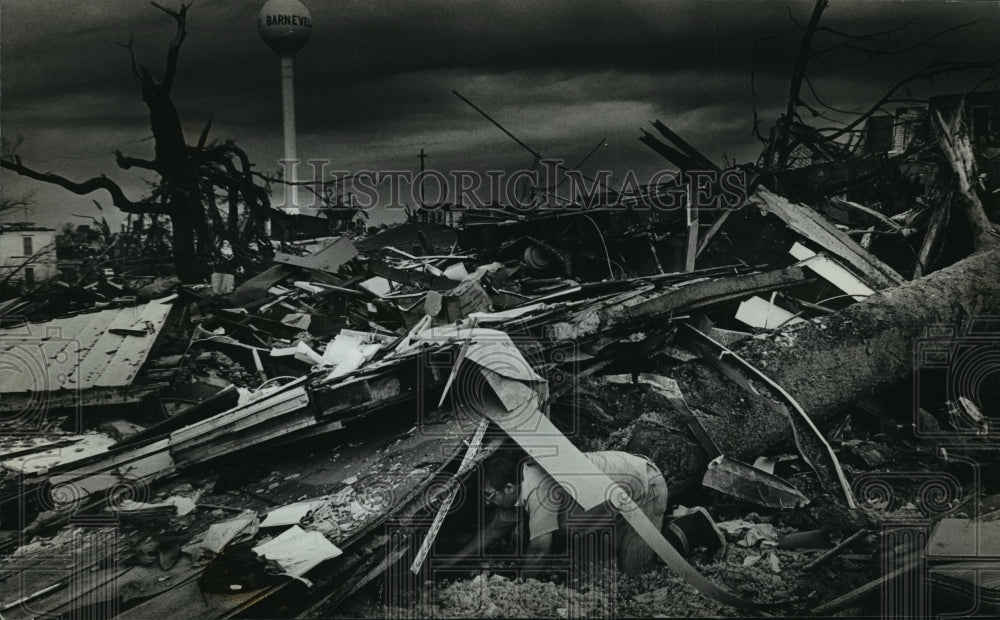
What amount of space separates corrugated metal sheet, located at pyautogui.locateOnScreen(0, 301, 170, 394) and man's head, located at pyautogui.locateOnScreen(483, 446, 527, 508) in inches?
111

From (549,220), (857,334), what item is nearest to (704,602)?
(857,334)

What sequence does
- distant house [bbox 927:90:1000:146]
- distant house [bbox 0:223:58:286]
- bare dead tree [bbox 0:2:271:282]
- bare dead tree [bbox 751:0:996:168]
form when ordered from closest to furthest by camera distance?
distant house [bbox 0:223:58:286]
bare dead tree [bbox 0:2:271:282]
bare dead tree [bbox 751:0:996:168]
distant house [bbox 927:90:1000:146]

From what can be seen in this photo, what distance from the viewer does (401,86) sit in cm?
471

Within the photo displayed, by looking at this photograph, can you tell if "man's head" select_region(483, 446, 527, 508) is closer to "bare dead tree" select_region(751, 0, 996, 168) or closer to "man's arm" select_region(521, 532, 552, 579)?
"man's arm" select_region(521, 532, 552, 579)

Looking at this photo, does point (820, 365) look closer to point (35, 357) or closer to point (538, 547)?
point (538, 547)

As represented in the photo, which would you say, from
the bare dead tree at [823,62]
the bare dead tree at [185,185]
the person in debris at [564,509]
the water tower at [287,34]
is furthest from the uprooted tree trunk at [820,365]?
the bare dead tree at [185,185]

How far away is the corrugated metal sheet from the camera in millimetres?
4145

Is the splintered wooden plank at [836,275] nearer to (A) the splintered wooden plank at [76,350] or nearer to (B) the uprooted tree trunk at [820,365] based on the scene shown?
(B) the uprooted tree trunk at [820,365]

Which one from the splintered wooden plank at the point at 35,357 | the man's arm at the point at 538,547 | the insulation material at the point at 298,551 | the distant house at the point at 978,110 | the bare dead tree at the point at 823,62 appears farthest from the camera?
the distant house at the point at 978,110

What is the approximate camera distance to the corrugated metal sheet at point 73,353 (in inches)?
163

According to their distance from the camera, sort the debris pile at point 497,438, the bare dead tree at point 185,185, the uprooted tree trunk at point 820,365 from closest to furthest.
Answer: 1. the debris pile at point 497,438
2. the uprooted tree trunk at point 820,365
3. the bare dead tree at point 185,185

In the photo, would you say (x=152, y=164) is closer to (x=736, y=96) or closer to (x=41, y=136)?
(x=41, y=136)

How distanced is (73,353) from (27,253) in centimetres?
99

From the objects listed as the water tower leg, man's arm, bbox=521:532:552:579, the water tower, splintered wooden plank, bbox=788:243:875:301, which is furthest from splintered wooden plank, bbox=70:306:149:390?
splintered wooden plank, bbox=788:243:875:301
